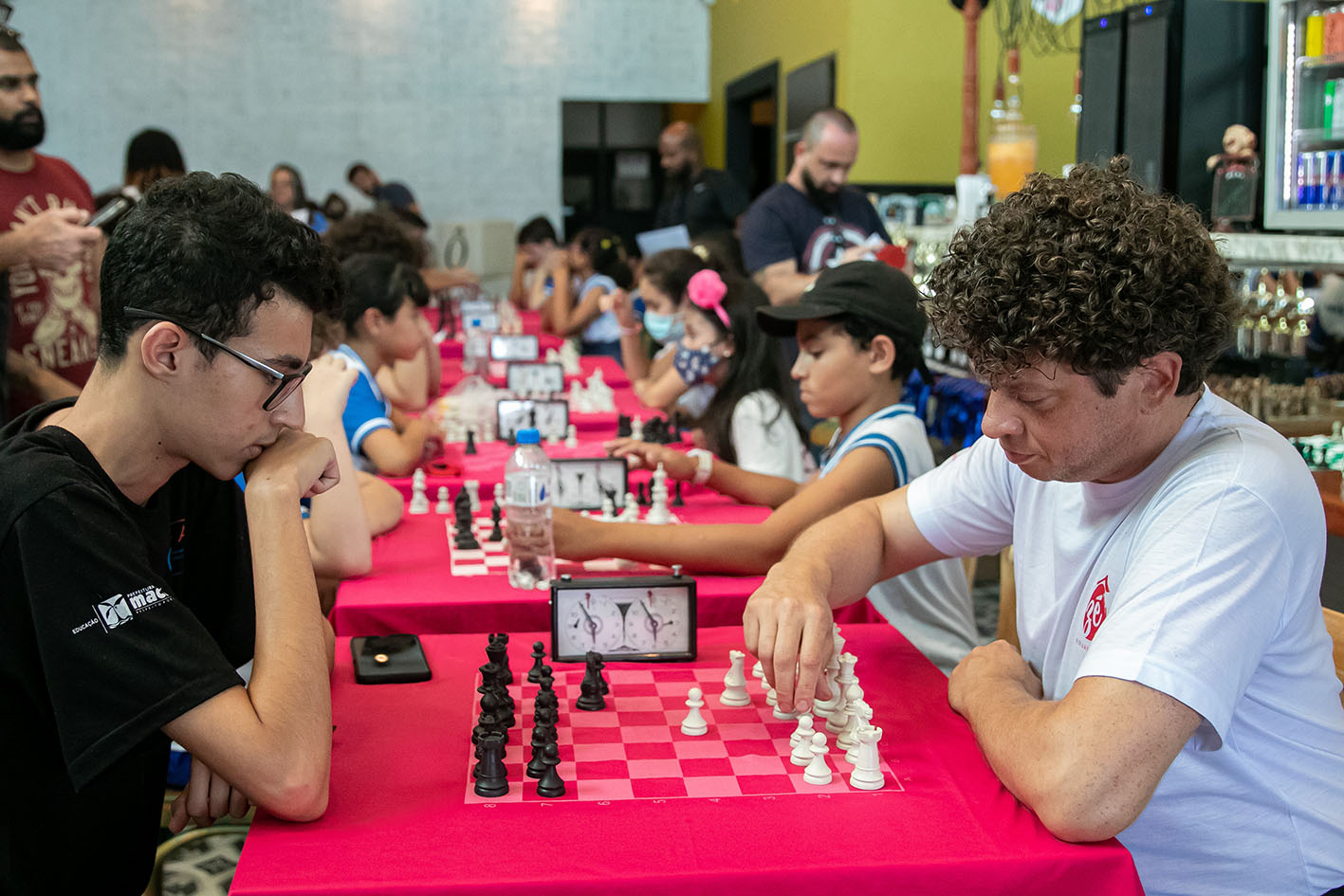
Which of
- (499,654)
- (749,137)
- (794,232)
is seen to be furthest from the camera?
(749,137)

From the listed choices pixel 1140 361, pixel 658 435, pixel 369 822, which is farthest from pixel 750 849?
pixel 658 435

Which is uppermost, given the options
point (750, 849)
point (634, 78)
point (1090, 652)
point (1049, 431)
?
point (634, 78)

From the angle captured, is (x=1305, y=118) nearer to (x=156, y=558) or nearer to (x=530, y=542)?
(x=530, y=542)

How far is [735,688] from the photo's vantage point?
1.68 meters

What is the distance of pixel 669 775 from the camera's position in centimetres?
142

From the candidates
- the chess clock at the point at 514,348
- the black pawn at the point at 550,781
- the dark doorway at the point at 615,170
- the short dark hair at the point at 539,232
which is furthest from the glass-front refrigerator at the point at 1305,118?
the dark doorway at the point at 615,170

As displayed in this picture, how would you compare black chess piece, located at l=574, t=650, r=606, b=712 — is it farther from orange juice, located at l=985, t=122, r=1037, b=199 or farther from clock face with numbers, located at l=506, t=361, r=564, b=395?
orange juice, located at l=985, t=122, r=1037, b=199

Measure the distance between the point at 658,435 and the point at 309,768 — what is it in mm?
2618

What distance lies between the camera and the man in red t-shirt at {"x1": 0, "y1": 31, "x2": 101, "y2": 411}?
11.1 ft

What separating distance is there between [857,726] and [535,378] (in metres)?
3.56

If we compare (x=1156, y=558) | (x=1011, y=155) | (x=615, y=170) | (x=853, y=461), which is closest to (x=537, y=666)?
(x=1156, y=558)

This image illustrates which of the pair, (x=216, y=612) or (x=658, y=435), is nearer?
(x=216, y=612)

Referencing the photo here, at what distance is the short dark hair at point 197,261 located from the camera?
4.66ft

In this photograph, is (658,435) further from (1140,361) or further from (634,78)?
(634,78)
